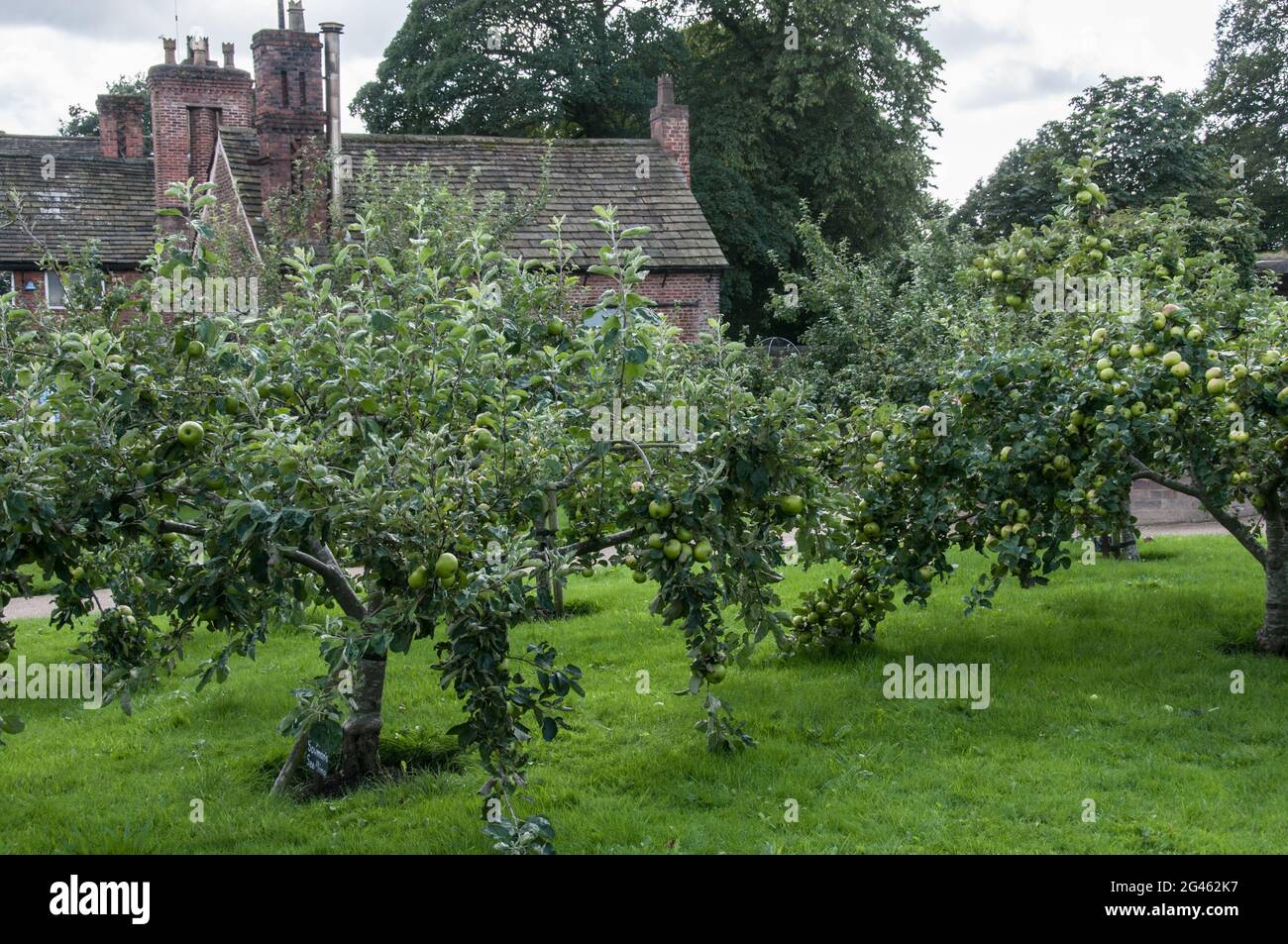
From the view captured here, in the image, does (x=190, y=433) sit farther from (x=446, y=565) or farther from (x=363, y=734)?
(x=363, y=734)

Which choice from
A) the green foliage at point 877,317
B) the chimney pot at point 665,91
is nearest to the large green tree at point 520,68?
the chimney pot at point 665,91

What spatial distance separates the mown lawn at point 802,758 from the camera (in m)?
6.59

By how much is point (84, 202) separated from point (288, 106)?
1420 cm

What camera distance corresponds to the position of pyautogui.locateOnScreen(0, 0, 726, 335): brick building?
2038cm

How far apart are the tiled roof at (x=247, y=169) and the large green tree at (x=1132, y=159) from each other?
17.2 meters

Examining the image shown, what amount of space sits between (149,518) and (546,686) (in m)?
2.00

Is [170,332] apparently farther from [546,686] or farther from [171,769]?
[171,769]

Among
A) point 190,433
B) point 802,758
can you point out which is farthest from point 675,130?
point 190,433

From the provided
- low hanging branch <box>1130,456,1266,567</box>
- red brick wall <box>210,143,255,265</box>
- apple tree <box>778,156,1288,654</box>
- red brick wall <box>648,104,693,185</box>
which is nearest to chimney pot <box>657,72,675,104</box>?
red brick wall <box>648,104,693,185</box>

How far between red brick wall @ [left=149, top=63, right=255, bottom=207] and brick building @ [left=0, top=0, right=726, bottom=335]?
0.03 meters

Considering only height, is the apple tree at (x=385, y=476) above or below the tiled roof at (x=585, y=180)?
below

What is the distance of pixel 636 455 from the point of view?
6.69 m

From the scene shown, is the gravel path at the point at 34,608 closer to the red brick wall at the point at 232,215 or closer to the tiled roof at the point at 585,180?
the red brick wall at the point at 232,215

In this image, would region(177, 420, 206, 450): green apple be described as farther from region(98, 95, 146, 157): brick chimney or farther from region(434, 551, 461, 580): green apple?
region(98, 95, 146, 157): brick chimney
